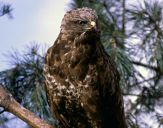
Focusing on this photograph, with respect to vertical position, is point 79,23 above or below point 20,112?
above

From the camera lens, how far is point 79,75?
2.35 m

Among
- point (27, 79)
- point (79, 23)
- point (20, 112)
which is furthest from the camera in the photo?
point (27, 79)

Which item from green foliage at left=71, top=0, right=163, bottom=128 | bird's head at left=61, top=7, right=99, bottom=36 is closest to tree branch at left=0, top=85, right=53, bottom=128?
bird's head at left=61, top=7, right=99, bottom=36

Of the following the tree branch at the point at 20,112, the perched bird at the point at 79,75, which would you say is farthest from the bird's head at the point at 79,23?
the tree branch at the point at 20,112

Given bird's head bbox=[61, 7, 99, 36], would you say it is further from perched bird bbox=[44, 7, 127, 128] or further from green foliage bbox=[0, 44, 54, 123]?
green foliage bbox=[0, 44, 54, 123]

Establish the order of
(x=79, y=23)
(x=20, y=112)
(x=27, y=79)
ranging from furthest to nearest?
(x=27, y=79)
(x=79, y=23)
(x=20, y=112)

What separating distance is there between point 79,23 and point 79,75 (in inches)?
Answer: 7.3

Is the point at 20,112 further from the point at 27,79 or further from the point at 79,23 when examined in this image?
the point at 27,79

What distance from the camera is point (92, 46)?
7.73ft

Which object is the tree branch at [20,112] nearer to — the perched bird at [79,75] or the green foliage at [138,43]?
the perched bird at [79,75]

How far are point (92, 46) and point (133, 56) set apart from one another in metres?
1.11

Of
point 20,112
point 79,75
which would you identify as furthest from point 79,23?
point 20,112

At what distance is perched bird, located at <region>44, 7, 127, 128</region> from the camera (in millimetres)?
2344

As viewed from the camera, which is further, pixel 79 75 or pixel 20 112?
pixel 79 75
